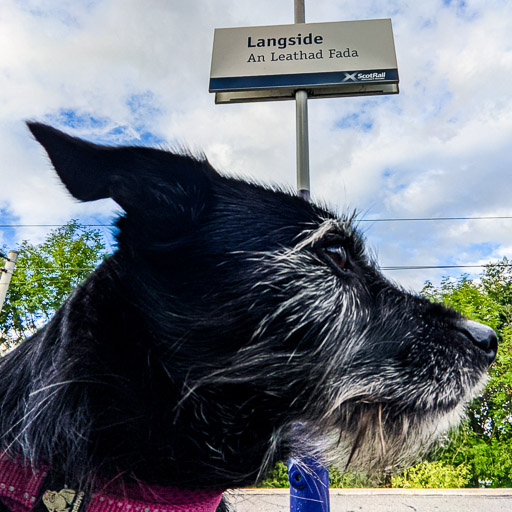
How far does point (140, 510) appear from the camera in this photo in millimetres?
1242

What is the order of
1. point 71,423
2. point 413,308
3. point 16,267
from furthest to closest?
point 16,267
point 413,308
point 71,423

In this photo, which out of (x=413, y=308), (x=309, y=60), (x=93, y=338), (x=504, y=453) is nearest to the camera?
(x=93, y=338)

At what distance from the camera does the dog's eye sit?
5.59 ft

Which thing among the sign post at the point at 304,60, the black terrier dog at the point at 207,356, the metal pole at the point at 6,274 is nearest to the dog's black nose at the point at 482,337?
the black terrier dog at the point at 207,356

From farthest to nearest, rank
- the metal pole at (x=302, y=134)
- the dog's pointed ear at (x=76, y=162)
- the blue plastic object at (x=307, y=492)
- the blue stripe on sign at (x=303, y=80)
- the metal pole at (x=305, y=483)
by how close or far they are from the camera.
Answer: the blue stripe on sign at (x=303, y=80) < the metal pole at (x=302, y=134) < the blue plastic object at (x=307, y=492) < the metal pole at (x=305, y=483) < the dog's pointed ear at (x=76, y=162)

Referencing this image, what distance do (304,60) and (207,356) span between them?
342 cm

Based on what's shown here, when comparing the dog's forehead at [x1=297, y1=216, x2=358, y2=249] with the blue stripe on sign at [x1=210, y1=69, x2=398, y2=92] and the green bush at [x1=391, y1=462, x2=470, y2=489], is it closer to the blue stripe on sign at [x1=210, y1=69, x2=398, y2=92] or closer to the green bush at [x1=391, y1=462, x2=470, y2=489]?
the blue stripe on sign at [x1=210, y1=69, x2=398, y2=92]

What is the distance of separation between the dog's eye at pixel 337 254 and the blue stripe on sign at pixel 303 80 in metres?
2.66

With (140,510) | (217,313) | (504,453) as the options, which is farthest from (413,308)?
(504,453)

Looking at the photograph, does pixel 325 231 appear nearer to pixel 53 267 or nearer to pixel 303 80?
pixel 303 80

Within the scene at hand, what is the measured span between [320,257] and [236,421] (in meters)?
0.71

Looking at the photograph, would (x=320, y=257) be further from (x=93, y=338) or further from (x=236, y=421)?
(x=93, y=338)

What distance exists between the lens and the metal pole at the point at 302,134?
3428 mm

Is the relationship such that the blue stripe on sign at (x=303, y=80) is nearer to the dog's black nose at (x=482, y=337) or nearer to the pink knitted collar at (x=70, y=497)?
the dog's black nose at (x=482, y=337)
